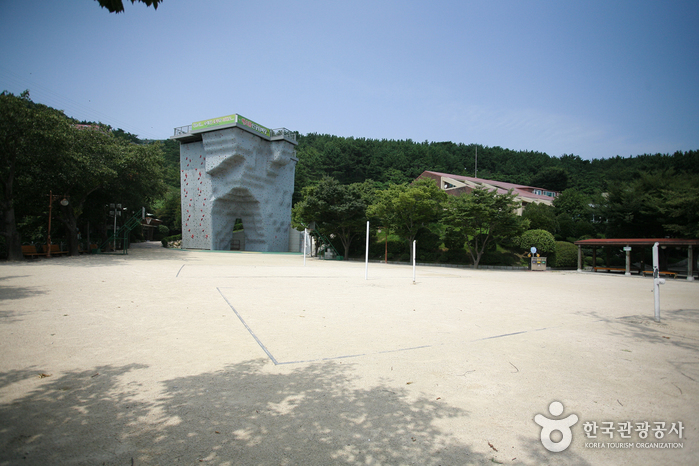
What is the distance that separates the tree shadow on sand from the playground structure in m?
32.5

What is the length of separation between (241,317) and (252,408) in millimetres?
3414

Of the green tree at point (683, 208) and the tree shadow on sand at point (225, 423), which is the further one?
the green tree at point (683, 208)

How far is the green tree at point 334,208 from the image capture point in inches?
1064

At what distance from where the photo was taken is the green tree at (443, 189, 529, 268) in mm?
22062

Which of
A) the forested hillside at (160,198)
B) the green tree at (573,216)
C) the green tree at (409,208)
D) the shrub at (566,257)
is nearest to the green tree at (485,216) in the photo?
the forested hillside at (160,198)

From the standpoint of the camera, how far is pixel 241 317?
600cm

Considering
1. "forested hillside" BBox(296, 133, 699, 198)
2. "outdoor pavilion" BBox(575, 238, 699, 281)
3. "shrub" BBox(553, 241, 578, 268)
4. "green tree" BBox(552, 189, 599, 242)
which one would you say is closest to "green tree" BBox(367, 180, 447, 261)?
"shrub" BBox(553, 241, 578, 268)

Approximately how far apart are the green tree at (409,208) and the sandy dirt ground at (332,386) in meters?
17.5

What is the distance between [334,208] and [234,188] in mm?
13516

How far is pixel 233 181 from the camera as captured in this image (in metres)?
34.6

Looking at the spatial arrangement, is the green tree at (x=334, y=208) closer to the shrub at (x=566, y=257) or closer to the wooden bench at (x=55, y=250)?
the shrub at (x=566, y=257)

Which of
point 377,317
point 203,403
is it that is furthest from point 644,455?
point 377,317

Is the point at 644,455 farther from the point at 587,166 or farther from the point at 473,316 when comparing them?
the point at 587,166

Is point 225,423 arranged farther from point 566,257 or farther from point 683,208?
point 566,257
